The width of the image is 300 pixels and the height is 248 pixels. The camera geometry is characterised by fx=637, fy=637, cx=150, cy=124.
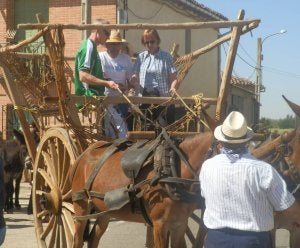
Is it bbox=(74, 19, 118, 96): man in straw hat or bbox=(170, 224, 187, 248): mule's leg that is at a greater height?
bbox=(74, 19, 118, 96): man in straw hat

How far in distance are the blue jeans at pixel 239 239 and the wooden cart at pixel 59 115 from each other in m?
2.21

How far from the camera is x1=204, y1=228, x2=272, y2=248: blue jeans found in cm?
435

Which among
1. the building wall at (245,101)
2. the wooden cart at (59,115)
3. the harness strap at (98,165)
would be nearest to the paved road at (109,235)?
the wooden cart at (59,115)

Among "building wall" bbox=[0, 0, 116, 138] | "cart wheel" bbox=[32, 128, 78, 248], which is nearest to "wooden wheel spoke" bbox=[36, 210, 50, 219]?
"cart wheel" bbox=[32, 128, 78, 248]

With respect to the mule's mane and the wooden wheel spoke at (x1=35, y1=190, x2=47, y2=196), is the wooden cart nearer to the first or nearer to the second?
the wooden wheel spoke at (x1=35, y1=190, x2=47, y2=196)

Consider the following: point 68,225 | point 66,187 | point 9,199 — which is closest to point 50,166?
point 66,187

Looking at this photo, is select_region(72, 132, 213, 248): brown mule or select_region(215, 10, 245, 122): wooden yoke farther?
select_region(215, 10, 245, 122): wooden yoke

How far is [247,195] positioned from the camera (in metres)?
4.36

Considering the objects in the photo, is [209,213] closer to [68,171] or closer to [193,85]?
[68,171]

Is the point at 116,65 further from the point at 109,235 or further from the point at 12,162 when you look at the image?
the point at 12,162

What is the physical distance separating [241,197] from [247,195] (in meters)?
0.04

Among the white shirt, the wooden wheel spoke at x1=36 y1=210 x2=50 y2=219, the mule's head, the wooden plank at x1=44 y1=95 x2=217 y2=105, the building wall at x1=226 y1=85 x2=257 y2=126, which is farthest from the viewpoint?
the building wall at x1=226 y1=85 x2=257 y2=126

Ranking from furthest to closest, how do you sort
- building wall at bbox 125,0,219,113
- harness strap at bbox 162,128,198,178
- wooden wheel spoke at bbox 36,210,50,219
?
1. building wall at bbox 125,0,219,113
2. wooden wheel spoke at bbox 36,210,50,219
3. harness strap at bbox 162,128,198,178

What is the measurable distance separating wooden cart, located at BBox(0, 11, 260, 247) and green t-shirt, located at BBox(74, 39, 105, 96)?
0.27 metres
